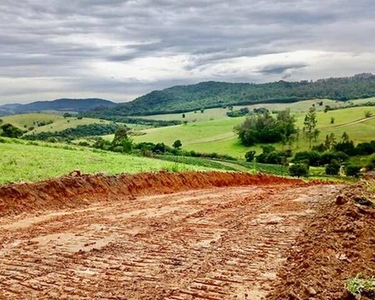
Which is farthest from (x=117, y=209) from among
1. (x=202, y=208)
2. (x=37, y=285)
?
(x=37, y=285)

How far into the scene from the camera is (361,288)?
637 cm

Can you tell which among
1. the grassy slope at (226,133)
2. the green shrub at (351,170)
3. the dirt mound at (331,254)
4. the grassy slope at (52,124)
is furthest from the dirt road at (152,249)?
the grassy slope at (52,124)

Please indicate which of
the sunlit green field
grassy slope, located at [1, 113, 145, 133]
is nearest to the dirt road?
grassy slope, located at [1, 113, 145, 133]

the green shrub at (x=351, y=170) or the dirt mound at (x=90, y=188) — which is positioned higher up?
the dirt mound at (x=90, y=188)

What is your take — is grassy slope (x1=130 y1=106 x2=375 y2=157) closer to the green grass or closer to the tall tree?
the tall tree

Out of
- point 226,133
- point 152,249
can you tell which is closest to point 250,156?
point 226,133

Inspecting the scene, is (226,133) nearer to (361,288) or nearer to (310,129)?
(310,129)

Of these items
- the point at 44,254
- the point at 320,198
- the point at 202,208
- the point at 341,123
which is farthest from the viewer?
the point at 341,123

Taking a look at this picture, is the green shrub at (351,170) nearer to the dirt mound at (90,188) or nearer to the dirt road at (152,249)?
the dirt mound at (90,188)

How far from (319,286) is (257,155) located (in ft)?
249

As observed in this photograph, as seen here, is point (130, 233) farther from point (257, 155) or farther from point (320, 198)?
point (257, 155)

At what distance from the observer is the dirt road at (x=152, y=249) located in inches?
304

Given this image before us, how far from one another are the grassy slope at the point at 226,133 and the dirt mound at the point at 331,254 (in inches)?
2948

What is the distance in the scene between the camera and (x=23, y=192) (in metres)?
16.1
